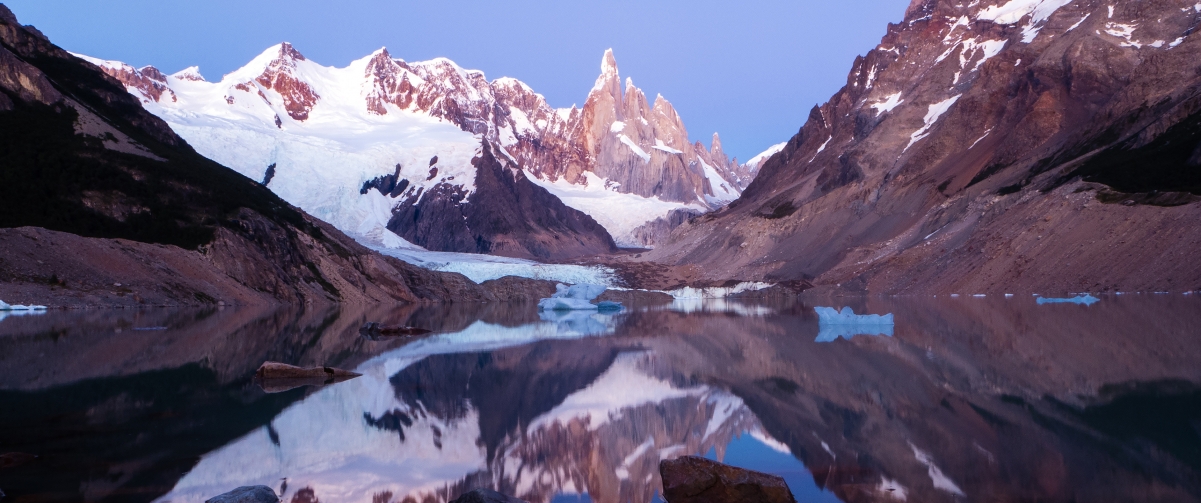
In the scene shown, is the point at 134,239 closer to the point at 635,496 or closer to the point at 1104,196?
the point at 635,496

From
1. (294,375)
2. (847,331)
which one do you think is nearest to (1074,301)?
(847,331)

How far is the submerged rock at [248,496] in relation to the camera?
7762mm

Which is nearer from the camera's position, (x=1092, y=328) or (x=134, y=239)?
(x=1092, y=328)

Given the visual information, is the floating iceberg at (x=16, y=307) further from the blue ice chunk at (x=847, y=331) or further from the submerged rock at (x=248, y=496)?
the submerged rock at (x=248, y=496)

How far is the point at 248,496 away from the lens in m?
7.86

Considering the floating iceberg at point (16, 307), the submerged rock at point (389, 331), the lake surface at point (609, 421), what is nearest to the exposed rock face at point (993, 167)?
the submerged rock at point (389, 331)

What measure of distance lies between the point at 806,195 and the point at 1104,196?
59.0 metres

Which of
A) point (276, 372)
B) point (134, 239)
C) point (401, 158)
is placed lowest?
point (276, 372)

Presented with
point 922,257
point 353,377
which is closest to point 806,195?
point 922,257

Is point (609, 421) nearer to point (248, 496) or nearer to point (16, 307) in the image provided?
point (248, 496)

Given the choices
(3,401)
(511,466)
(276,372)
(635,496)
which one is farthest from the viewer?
(276,372)

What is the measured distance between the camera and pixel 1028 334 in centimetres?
2409

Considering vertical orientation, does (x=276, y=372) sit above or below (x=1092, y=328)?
above

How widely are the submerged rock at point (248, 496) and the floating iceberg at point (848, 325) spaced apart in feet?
64.4
